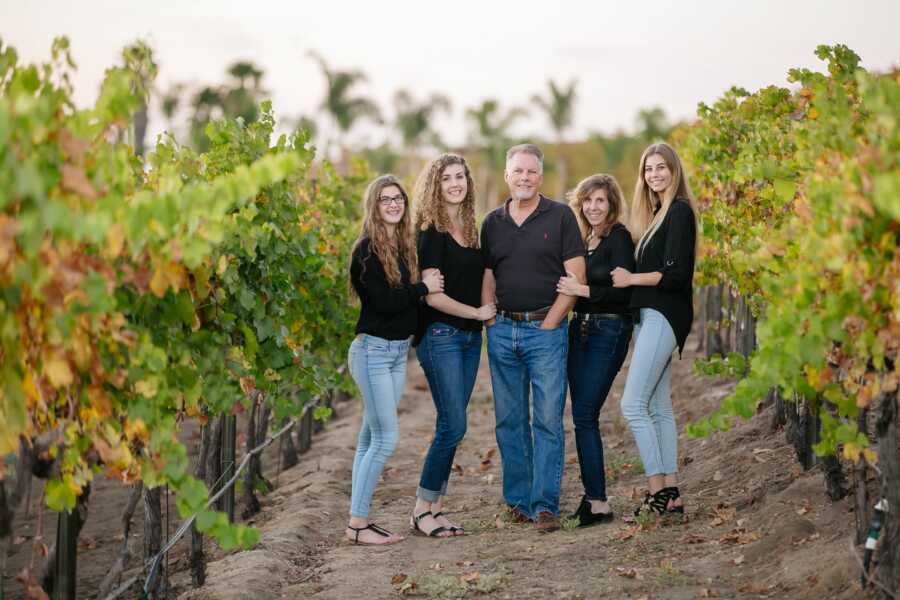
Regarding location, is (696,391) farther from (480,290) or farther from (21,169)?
(21,169)

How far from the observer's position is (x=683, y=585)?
5.15 metres

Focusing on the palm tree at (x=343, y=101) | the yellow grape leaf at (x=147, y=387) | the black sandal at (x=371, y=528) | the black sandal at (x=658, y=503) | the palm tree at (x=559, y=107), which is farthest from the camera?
the palm tree at (x=559, y=107)

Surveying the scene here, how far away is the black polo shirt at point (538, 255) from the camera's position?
20.4 ft

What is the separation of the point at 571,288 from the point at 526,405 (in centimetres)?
92

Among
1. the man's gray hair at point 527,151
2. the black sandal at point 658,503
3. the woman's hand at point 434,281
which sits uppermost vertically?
the man's gray hair at point 527,151

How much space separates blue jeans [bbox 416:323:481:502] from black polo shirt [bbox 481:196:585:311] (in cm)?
39

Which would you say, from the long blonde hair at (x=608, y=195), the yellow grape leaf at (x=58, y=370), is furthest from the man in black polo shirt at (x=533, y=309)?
the yellow grape leaf at (x=58, y=370)

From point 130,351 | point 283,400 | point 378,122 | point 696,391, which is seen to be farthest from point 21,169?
point 378,122

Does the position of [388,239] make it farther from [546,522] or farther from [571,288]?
[546,522]

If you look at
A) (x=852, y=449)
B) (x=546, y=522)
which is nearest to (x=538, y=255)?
(x=546, y=522)

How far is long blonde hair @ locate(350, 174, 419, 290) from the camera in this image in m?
5.98

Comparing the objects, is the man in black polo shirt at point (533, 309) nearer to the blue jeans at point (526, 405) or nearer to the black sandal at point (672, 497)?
the blue jeans at point (526, 405)

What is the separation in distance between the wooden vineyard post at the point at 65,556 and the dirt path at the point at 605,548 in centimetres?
87

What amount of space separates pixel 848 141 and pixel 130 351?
2.82 m
